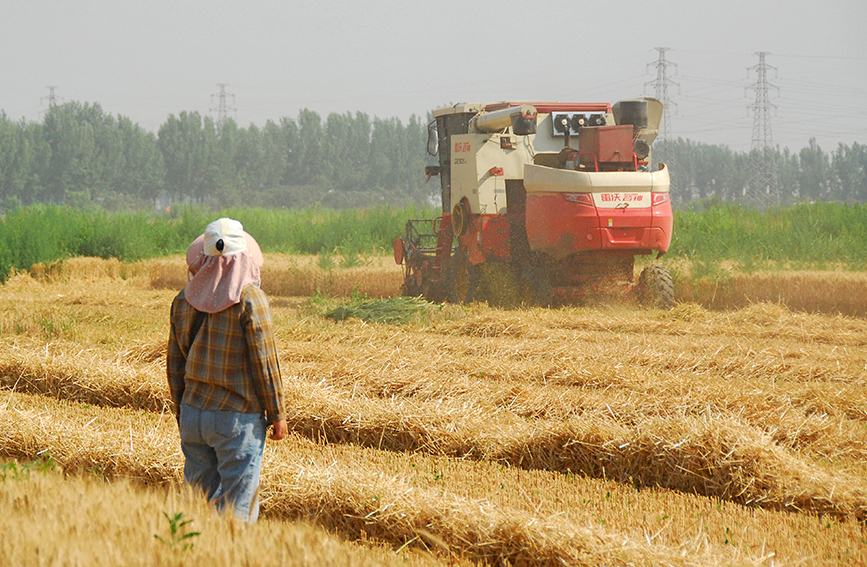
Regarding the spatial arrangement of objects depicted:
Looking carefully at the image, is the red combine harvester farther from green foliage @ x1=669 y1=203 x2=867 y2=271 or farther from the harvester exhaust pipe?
green foliage @ x1=669 y1=203 x2=867 y2=271

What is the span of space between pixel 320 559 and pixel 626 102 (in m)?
10.7

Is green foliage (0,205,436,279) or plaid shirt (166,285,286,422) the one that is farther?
green foliage (0,205,436,279)

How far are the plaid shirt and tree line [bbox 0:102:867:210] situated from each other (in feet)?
212

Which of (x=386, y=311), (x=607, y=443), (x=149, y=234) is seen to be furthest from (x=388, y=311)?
(x=149, y=234)

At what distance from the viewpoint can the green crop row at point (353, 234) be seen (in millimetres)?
15305

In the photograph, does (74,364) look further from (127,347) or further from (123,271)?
(123,271)

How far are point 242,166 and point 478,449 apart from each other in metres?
78.3

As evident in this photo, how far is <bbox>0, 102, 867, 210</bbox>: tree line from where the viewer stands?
7138cm

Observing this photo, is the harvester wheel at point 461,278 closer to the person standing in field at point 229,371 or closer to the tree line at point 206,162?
the person standing in field at point 229,371

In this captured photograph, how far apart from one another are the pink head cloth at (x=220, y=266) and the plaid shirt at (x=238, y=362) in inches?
2.8

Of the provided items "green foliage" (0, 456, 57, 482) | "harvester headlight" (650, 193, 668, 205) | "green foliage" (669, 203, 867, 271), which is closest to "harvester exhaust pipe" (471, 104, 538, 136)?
"harvester headlight" (650, 193, 668, 205)

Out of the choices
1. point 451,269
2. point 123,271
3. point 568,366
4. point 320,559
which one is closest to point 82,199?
point 123,271

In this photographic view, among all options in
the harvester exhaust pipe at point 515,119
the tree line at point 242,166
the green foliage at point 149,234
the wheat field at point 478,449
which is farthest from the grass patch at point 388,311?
the tree line at point 242,166

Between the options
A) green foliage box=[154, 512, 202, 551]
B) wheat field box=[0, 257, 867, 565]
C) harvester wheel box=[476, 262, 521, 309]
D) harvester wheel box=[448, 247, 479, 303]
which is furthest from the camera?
harvester wheel box=[448, 247, 479, 303]
